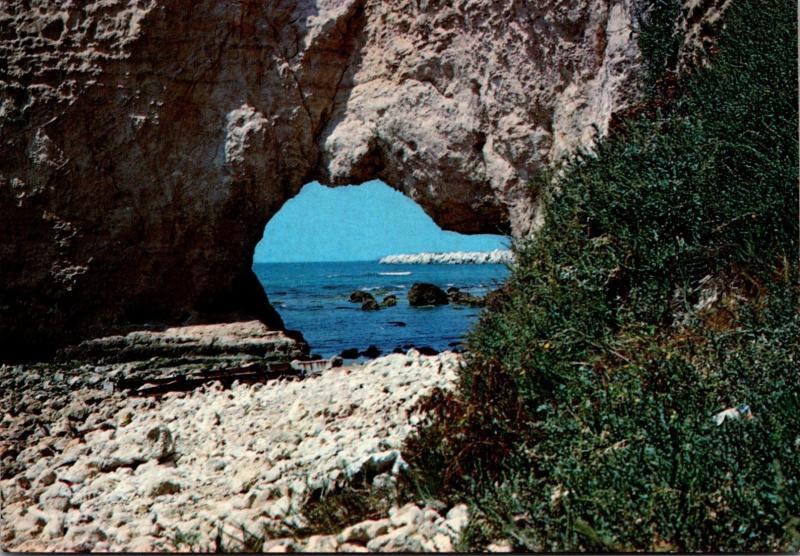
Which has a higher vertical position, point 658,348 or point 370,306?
point 658,348

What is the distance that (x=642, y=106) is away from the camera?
7.25m

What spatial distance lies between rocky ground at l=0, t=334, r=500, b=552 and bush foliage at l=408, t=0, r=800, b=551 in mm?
417

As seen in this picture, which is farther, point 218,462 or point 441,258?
point 441,258

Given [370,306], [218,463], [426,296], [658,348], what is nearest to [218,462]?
[218,463]

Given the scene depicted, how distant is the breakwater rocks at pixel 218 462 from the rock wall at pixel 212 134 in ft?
8.87

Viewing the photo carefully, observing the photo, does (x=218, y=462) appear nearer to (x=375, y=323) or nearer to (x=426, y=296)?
(x=375, y=323)

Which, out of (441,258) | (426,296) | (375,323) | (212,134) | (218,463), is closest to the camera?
(218,463)

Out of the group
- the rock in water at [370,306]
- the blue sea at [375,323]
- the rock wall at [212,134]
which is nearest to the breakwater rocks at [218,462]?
the blue sea at [375,323]

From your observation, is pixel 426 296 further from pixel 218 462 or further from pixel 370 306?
pixel 218 462

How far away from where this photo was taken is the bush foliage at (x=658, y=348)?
328 centimetres

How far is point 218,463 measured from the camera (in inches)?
220

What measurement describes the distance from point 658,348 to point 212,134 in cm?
745

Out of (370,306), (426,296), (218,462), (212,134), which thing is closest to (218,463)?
(218,462)

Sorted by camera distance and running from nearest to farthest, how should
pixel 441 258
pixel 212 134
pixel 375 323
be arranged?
pixel 212 134 < pixel 375 323 < pixel 441 258
